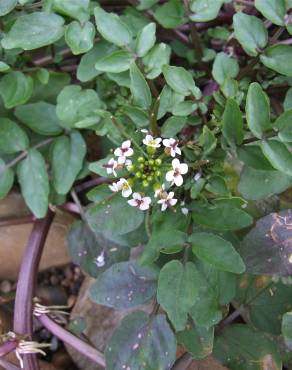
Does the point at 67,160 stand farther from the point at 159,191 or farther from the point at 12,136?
the point at 159,191

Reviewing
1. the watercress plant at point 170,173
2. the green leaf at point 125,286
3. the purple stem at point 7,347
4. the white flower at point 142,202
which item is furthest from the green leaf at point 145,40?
the purple stem at point 7,347

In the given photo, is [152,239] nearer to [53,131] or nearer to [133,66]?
[133,66]

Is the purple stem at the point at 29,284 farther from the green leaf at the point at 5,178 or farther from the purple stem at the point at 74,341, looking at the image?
the green leaf at the point at 5,178

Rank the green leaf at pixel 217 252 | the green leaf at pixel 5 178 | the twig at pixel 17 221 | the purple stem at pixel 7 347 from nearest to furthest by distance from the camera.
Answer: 1. the green leaf at pixel 217 252
2. the purple stem at pixel 7 347
3. the green leaf at pixel 5 178
4. the twig at pixel 17 221

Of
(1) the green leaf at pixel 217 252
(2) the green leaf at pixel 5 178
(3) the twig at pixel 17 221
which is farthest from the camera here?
(3) the twig at pixel 17 221

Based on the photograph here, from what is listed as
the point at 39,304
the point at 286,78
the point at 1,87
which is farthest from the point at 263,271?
the point at 1,87

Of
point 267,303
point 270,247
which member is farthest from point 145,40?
point 267,303
